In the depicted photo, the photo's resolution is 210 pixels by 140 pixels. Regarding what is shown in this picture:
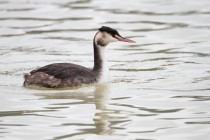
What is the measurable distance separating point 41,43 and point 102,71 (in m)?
4.41

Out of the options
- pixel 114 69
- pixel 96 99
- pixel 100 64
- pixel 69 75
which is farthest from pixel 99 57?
pixel 96 99

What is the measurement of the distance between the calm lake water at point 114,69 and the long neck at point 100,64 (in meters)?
0.19

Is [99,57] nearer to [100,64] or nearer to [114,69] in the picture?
[100,64]

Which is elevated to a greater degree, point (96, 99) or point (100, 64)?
point (100, 64)

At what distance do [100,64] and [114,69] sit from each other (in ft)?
4.45

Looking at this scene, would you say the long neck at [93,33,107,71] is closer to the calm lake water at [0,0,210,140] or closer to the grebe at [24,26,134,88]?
the grebe at [24,26,134,88]

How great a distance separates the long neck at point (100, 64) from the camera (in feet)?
47.5

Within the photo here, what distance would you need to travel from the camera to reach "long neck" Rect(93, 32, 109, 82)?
47.5ft

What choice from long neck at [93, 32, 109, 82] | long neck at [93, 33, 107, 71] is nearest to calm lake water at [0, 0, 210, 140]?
long neck at [93, 32, 109, 82]

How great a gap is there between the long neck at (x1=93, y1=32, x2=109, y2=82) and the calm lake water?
19 cm

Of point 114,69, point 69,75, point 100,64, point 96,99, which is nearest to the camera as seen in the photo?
point 96,99

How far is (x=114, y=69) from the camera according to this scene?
52.5 ft

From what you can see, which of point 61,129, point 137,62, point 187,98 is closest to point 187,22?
point 137,62

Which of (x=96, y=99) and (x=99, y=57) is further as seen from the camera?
(x=99, y=57)
